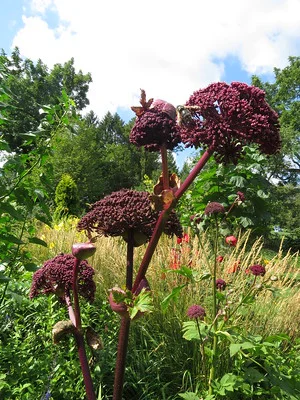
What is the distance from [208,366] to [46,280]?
166cm

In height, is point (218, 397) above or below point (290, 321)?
below

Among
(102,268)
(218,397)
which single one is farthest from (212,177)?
(218,397)

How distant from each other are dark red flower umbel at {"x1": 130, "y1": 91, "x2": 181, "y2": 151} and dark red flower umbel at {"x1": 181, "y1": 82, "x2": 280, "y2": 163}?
5 centimetres

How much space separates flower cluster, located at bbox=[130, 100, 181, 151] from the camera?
1045mm

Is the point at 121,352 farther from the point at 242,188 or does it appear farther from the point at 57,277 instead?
the point at 242,188

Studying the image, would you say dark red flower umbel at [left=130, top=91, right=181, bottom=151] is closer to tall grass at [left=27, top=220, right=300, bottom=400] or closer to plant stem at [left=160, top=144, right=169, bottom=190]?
plant stem at [left=160, top=144, right=169, bottom=190]

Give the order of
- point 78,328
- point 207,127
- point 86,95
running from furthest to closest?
point 86,95
point 78,328
point 207,127

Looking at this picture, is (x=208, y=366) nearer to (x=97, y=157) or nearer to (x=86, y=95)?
(x=97, y=157)

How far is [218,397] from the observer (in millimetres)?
2166

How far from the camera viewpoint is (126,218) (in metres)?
1.16

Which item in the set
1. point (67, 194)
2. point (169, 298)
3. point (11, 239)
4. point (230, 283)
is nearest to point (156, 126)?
point (169, 298)

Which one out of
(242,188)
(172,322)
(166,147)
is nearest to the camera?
(166,147)

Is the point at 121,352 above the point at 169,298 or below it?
below

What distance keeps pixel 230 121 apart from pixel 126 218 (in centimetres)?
42
